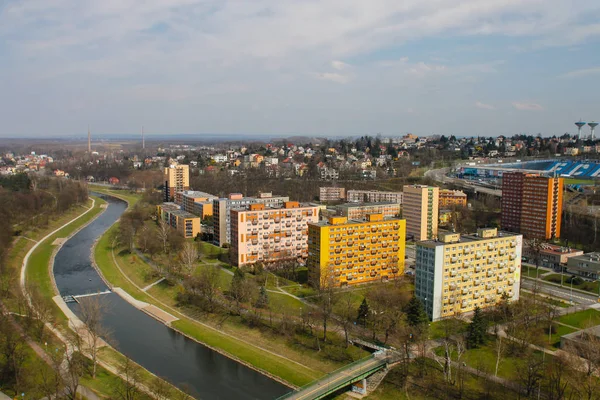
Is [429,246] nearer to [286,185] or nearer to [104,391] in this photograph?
[104,391]

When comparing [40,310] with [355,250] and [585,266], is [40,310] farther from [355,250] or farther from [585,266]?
[585,266]

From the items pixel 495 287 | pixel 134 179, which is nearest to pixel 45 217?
pixel 134 179

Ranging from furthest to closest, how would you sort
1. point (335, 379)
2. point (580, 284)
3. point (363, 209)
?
point (363, 209) → point (580, 284) → point (335, 379)

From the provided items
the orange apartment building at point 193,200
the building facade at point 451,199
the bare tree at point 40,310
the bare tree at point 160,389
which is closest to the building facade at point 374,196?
the building facade at point 451,199

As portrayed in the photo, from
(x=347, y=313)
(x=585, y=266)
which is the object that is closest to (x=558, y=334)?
(x=347, y=313)

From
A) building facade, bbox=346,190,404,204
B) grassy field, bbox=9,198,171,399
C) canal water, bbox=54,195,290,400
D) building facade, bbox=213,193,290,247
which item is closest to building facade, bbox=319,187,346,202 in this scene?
building facade, bbox=346,190,404,204

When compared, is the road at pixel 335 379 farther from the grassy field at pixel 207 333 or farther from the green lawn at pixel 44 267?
the green lawn at pixel 44 267
